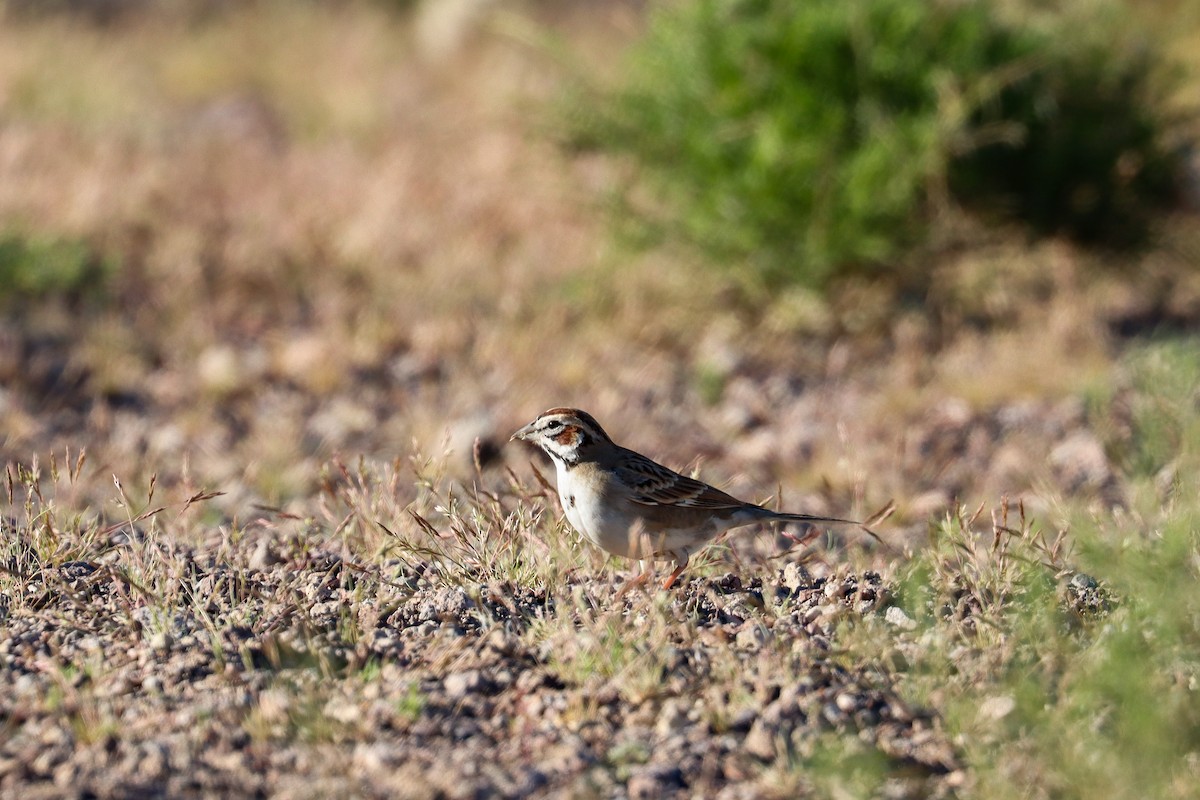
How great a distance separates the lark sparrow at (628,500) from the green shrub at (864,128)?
4.64 meters

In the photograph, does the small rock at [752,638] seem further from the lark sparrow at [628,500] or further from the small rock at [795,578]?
the small rock at [795,578]

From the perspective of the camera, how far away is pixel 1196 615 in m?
3.84

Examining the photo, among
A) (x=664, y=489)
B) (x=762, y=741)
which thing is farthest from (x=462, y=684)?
(x=664, y=489)

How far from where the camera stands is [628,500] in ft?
14.6

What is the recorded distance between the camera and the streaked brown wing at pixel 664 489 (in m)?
4.49

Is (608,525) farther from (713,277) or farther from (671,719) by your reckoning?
(713,277)

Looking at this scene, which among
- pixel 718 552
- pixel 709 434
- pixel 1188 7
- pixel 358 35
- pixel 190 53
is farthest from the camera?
pixel 358 35

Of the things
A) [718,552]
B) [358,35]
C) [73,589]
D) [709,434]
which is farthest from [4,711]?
[358,35]

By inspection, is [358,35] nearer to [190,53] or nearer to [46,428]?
[190,53]

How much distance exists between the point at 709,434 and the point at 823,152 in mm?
2067

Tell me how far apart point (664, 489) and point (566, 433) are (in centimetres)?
39

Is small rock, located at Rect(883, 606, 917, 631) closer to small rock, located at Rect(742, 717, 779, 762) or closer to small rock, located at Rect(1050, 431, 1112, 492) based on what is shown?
small rock, located at Rect(742, 717, 779, 762)

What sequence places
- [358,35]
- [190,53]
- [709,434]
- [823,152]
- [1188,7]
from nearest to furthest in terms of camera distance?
[709,434]
[823,152]
[1188,7]
[190,53]
[358,35]

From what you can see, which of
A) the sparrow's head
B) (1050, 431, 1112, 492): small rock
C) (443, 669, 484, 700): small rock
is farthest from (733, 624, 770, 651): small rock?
(1050, 431, 1112, 492): small rock
